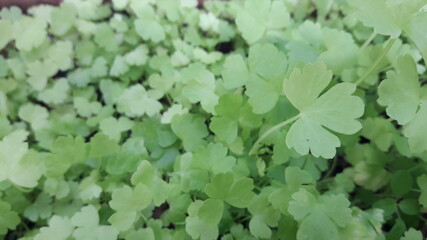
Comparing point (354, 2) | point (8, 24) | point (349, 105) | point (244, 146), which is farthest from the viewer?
point (8, 24)

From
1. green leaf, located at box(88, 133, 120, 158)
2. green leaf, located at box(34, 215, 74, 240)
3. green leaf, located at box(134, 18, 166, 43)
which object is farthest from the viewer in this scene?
green leaf, located at box(134, 18, 166, 43)

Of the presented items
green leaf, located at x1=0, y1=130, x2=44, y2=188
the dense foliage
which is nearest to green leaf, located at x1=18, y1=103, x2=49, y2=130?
the dense foliage

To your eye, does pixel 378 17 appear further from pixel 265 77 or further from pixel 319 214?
pixel 319 214

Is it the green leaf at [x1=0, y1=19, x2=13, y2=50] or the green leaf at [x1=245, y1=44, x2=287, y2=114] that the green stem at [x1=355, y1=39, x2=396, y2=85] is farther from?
the green leaf at [x1=0, y1=19, x2=13, y2=50]

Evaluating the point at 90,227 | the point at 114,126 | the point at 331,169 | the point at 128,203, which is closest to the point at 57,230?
the point at 90,227

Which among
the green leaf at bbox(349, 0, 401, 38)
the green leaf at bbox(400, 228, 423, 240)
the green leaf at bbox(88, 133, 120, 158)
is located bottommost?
the green leaf at bbox(88, 133, 120, 158)

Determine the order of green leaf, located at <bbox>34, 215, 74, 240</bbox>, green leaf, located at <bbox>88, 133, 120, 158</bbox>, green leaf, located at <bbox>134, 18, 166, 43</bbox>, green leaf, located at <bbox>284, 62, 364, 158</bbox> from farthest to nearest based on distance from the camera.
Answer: green leaf, located at <bbox>134, 18, 166, 43</bbox>
green leaf, located at <bbox>88, 133, 120, 158</bbox>
green leaf, located at <bbox>34, 215, 74, 240</bbox>
green leaf, located at <bbox>284, 62, 364, 158</bbox>

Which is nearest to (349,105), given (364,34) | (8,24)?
(364,34)

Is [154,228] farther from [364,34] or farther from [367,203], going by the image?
[364,34]
